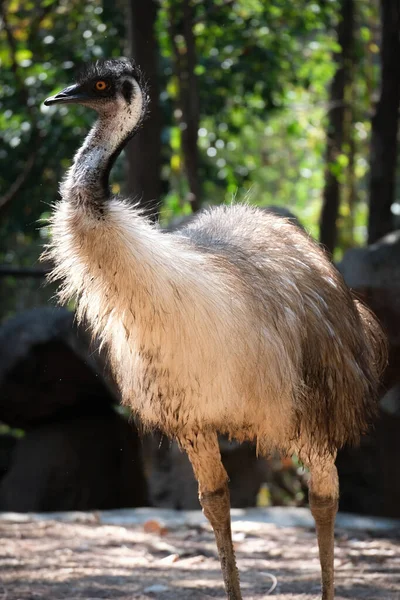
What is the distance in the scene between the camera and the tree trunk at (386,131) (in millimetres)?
7855

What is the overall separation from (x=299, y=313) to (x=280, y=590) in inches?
54.1

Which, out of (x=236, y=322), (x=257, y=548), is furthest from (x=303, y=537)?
(x=236, y=322)

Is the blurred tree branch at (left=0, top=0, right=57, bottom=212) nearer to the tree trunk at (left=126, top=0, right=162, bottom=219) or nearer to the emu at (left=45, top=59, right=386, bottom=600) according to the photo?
the tree trunk at (left=126, top=0, right=162, bottom=219)

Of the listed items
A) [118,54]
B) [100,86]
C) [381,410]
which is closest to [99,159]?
[100,86]

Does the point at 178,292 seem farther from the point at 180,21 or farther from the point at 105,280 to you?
the point at 180,21

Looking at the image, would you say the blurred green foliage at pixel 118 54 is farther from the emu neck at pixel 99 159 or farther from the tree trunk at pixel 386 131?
the emu neck at pixel 99 159

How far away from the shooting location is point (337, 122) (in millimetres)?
11000

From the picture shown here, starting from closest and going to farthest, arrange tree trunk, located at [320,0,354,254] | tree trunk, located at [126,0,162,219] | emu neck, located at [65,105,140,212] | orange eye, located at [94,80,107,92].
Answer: emu neck, located at [65,105,140,212] < orange eye, located at [94,80,107,92] < tree trunk, located at [126,0,162,219] < tree trunk, located at [320,0,354,254]

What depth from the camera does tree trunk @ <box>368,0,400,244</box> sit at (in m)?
7.86

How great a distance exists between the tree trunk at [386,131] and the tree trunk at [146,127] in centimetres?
176

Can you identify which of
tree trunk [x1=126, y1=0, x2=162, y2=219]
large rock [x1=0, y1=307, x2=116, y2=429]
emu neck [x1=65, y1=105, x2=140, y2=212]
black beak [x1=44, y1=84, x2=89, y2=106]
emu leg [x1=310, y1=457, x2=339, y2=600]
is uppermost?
tree trunk [x1=126, y1=0, x2=162, y2=219]

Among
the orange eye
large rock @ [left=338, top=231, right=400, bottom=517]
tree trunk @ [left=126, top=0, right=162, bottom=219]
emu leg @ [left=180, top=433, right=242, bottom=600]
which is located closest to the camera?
the orange eye

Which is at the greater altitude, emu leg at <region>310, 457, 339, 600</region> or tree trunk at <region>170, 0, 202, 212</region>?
tree trunk at <region>170, 0, 202, 212</region>

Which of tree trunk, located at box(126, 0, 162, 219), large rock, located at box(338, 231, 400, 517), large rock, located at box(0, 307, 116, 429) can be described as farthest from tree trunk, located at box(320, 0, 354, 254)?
large rock, located at box(338, 231, 400, 517)
